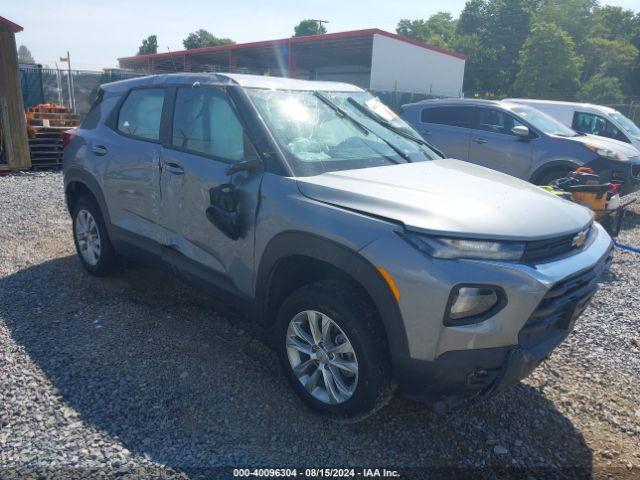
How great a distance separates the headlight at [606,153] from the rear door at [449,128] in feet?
6.07

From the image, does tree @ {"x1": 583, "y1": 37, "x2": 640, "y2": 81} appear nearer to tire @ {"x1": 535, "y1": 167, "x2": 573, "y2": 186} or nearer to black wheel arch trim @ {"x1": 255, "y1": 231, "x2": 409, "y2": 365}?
tire @ {"x1": 535, "y1": 167, "x2": 573, "y2": 186}

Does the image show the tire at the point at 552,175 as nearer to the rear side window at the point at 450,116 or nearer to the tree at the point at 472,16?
the rear side window at the point at 450,116

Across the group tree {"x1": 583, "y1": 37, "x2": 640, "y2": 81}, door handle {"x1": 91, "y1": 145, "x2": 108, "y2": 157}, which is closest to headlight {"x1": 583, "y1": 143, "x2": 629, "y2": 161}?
door handle {"x1": 91, "y1": 145, "x2": 108, "y2": 157}

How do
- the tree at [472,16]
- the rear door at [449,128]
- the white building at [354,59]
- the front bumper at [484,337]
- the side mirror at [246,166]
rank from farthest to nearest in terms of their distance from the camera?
the tree at [472,16], the white building at [354,59], the rear door at [449,128], the side mirror at [246,166], the front bumper at [484,337]

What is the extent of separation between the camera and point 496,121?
8516mm

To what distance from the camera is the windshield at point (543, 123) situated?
823 centimetres

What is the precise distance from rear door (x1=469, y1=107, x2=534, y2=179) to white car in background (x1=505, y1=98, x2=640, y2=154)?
231 cm

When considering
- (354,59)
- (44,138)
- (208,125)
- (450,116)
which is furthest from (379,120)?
(354,59)

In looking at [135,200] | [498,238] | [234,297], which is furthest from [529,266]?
[135,200]

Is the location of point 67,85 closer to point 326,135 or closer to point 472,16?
point 326,135

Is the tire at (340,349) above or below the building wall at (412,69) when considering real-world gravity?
below

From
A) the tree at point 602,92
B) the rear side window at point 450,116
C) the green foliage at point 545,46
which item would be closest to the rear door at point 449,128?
the rear side window at point 450,116

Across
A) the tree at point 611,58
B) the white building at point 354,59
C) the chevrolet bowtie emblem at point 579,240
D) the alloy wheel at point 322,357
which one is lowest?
the alloy wheel at point 322,357

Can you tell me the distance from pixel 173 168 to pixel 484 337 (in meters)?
2.45
